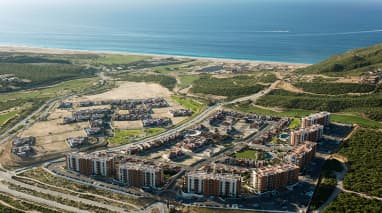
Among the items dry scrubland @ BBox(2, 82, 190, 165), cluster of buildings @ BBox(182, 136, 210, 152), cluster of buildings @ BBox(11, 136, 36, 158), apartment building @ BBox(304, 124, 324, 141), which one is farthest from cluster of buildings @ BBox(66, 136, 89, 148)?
apartment building @ BBox(304, 124, 324, 141)

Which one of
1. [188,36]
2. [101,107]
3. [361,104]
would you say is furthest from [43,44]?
[361,104]

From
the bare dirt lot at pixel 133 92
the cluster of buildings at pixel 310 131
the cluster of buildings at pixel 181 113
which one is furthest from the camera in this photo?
the bare dirt lot at pixel 133 92

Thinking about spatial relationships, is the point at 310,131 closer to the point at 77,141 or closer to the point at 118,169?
the point at 118,169

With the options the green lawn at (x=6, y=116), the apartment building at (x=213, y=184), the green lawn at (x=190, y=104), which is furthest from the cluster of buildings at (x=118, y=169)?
the green lawn at (x=6, y=116)

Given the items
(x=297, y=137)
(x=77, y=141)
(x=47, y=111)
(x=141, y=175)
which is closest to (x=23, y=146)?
(x=77, y=141)

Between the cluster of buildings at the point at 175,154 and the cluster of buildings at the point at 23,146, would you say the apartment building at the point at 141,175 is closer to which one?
the cluster of buildings at the point at 175,154

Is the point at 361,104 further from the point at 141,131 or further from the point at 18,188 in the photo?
the point at 18,188
